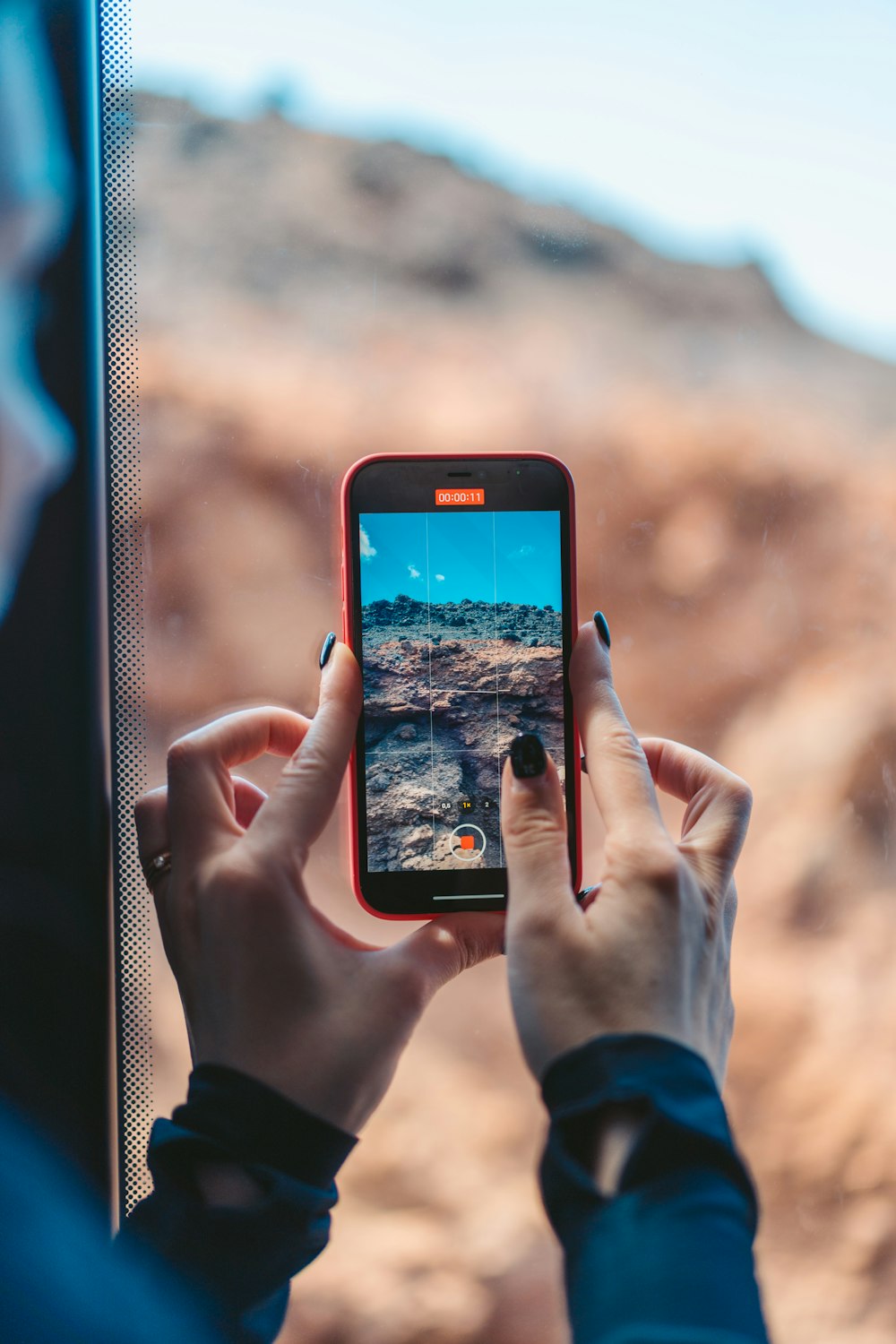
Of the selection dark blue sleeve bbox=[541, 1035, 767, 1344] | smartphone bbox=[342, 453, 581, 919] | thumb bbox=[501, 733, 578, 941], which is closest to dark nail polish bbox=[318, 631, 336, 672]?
smartphone bbox=[342, 453, 581, 919]

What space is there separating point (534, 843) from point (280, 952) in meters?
0.14

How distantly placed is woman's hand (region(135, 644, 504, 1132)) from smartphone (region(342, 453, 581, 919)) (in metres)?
0.05

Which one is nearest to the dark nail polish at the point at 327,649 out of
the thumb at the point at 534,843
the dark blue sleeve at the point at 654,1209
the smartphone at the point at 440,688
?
the smartphone at the point at 440,688

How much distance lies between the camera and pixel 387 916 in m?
0.52

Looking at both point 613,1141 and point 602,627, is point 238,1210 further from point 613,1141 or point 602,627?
point 602,627

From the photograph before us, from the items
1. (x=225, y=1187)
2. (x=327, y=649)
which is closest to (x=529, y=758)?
(x=327, y=649)

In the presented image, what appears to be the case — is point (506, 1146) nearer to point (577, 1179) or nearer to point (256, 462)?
point (577, 1179)

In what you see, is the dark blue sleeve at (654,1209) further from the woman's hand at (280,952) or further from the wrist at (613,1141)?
the woman's hand at (280,952)

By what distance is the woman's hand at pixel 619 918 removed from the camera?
1.20 ft

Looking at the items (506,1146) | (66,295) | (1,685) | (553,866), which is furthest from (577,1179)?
(66,295)

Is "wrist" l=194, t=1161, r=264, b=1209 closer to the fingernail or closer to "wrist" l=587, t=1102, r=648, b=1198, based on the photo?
"wrist" l=587, t=1102, r=648, b=1198

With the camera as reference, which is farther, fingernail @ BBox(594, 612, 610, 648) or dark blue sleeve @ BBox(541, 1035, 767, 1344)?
fingernail @ BBox(594, 612, 610, 648)

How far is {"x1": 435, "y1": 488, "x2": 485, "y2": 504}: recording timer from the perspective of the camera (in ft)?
1.73

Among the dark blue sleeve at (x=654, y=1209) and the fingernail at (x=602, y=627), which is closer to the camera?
the dark blue sleeve at (x=654, y=1209)
